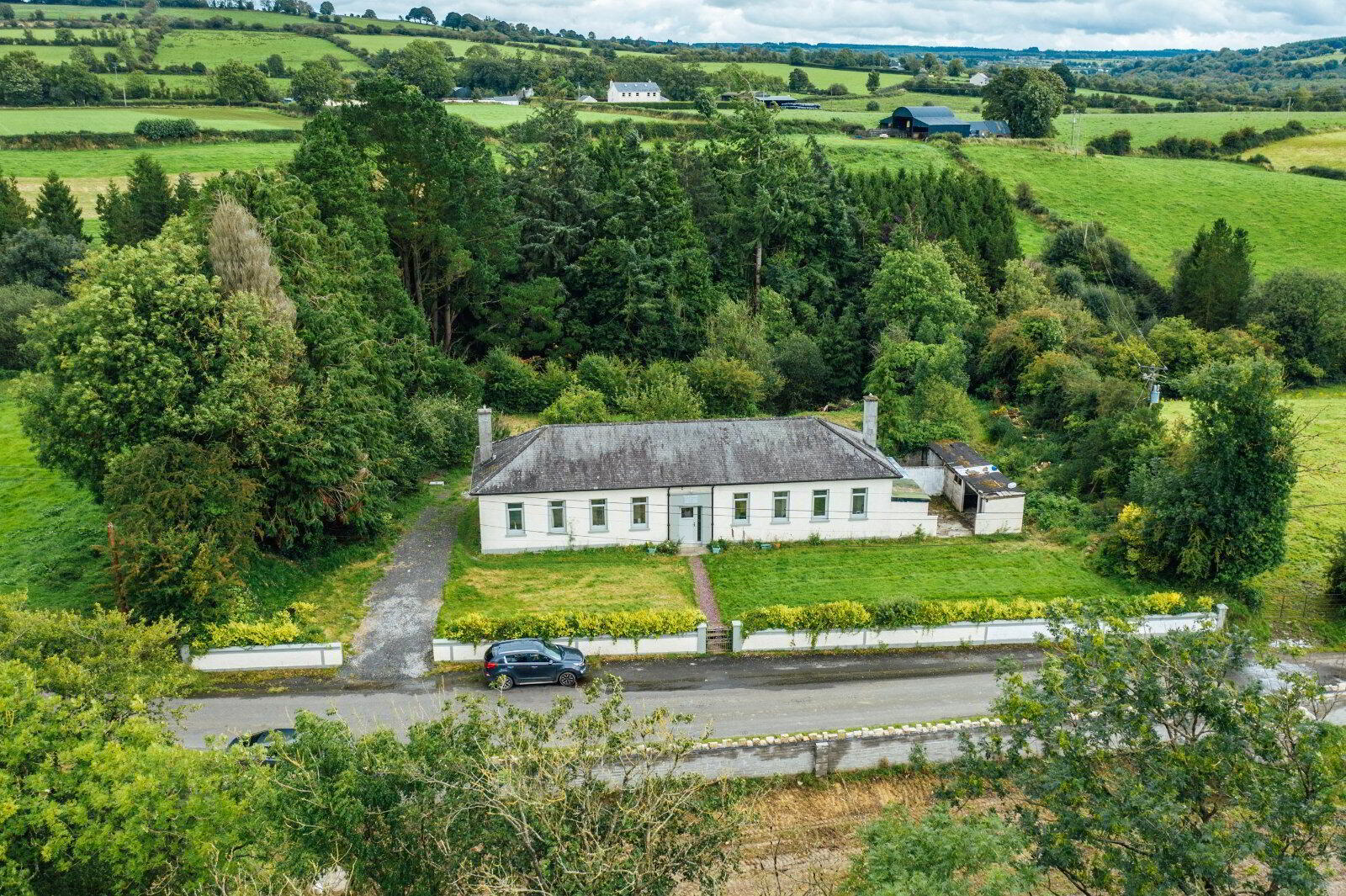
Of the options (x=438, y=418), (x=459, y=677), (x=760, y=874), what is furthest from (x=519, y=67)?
(x=760, y=874)

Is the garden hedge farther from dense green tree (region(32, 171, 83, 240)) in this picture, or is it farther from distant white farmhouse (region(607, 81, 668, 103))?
distant white farmhouse (region(607, 81, 668, 103))

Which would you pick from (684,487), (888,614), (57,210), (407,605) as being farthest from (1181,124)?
(57,210)

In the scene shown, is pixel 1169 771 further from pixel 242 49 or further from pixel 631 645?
pixel 242 49

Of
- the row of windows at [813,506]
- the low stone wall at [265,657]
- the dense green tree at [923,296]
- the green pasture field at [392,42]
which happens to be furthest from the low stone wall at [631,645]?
the green pasture field at [392,42]

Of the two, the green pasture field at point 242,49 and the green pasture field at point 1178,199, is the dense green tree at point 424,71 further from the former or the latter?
the green pasture field at point 1178,199

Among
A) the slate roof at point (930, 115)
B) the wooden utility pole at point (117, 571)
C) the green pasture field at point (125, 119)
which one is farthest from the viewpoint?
the slate roof at point (930, 115)
